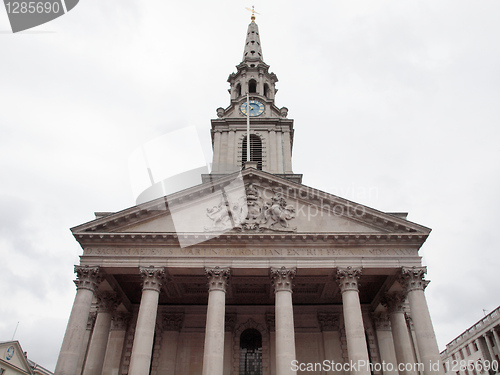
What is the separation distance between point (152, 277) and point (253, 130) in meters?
20.2

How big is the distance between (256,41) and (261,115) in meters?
13.4

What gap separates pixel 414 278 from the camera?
21.3 m

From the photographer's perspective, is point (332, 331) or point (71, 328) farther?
point (332, 331)

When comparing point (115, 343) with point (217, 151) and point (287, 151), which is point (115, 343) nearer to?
point (217, 151)

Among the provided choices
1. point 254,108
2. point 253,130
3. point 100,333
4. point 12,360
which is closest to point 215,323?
point 100,333

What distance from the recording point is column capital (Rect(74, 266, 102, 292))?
21234 millimetres

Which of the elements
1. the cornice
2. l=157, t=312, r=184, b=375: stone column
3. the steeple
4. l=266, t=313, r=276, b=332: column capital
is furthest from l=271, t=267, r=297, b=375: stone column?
the steeple

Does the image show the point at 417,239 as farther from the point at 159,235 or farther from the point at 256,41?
the point at 256,41

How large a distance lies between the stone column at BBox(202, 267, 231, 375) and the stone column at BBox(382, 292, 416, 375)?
32.8 ft

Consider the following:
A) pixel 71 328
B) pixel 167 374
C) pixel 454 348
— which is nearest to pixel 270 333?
Result: pixel 167 374

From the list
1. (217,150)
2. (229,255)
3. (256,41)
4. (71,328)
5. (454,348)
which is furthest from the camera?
(454,348)

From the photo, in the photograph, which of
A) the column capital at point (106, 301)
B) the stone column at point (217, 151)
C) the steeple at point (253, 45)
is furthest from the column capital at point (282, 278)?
the steeple at point (253, 45)

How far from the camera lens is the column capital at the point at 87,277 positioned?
69.7ft

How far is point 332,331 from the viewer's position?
2577cm
